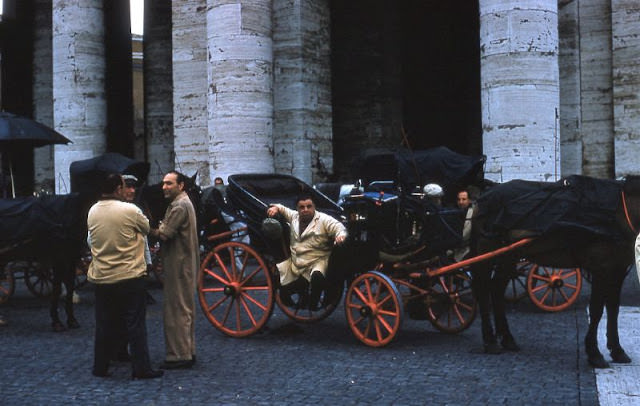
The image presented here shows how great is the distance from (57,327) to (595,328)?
5369mm

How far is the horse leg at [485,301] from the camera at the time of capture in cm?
696

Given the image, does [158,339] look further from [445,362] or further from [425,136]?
[425,136]

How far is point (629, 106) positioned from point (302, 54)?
22.3 ft

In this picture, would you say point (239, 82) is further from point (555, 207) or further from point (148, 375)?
point (148, 375)

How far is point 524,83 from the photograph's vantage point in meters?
13.7

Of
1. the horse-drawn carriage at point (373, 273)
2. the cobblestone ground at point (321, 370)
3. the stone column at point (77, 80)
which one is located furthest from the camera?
the stone column at point (77, 80)

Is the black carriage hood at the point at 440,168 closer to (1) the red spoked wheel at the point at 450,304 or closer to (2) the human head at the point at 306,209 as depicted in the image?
(1) the red spoked wheel at the point at 450,304

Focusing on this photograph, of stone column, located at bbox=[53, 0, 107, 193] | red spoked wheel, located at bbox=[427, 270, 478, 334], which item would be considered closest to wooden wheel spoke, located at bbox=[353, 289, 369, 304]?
red spoked wheel, located at bbox=[427, 270, 478, 334]

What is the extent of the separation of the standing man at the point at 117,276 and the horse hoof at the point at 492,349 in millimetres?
2762

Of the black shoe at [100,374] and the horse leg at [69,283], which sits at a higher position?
the horse leg at [69,283]

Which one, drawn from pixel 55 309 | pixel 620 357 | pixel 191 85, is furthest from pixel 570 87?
pixel 55 309

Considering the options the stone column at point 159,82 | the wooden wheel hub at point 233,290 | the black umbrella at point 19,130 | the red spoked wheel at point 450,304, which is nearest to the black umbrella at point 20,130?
the black umbrella at point 19,130

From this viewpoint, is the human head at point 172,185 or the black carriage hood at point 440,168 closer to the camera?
the human head at point 172,185

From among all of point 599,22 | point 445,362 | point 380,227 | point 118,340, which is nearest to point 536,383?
point 445,362
